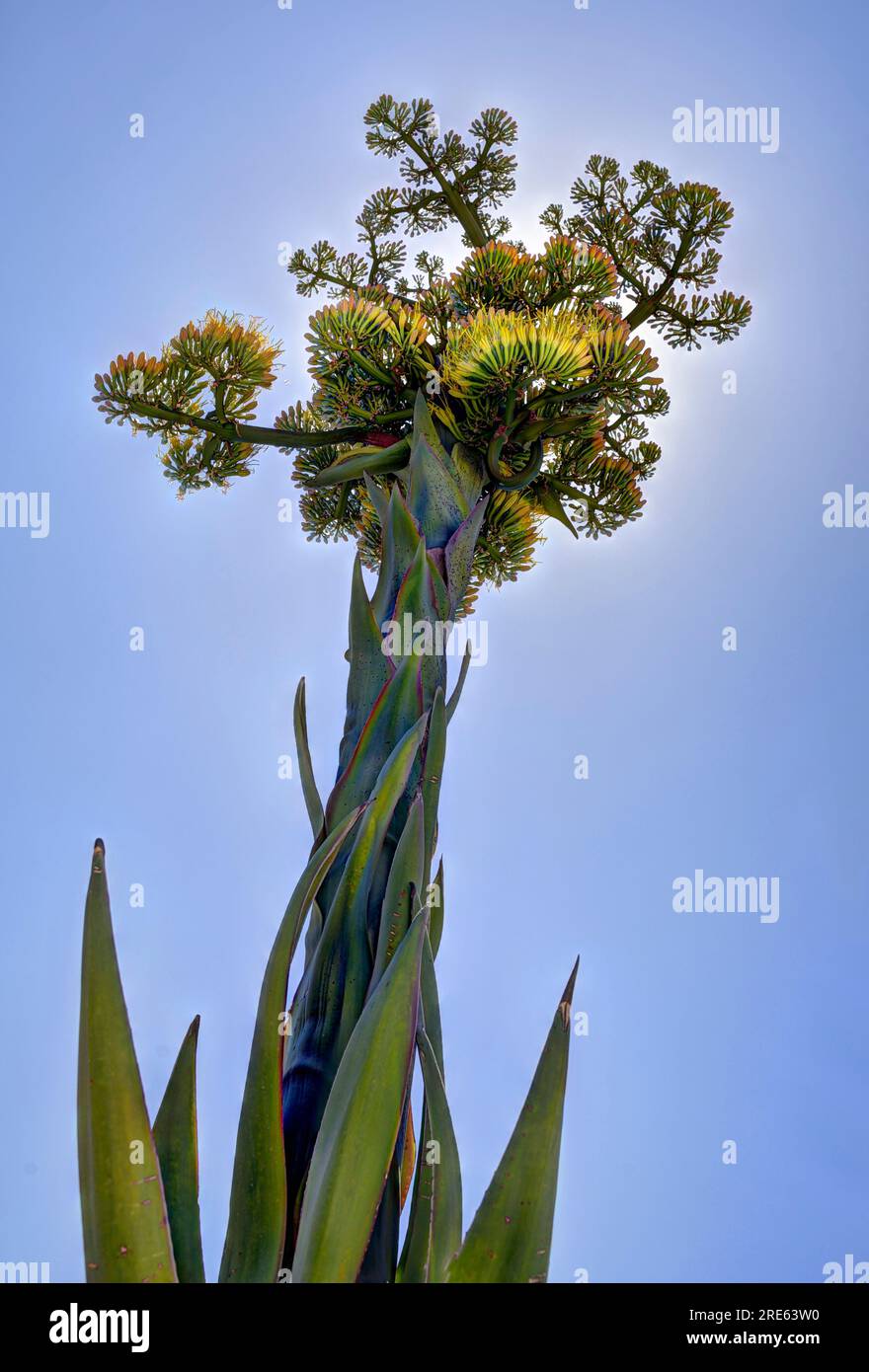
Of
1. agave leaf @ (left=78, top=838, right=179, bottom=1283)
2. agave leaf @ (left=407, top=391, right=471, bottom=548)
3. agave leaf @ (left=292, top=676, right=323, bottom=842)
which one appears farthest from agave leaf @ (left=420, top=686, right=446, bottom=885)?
agave leaf @ (left=78, top=838, right=179, bottom=1283)

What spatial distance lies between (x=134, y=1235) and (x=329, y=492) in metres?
2.27

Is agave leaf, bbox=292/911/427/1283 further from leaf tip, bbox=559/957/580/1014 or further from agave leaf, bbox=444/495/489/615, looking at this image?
agave leaf, bbox=444/495/489/615

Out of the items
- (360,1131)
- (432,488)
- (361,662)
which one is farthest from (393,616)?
(360,1131)

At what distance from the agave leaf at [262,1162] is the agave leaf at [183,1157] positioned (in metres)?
0.05

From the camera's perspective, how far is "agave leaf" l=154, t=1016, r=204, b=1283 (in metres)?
1.24

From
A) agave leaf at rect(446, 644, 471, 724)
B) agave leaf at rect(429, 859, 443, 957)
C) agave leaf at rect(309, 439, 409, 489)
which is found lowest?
agave leaf at rect(429, 859, 443, 957)

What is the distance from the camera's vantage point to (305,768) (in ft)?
6.09

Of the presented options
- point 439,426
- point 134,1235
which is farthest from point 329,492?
point 134,1235

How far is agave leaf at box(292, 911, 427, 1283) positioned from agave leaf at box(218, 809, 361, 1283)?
0.07 metres

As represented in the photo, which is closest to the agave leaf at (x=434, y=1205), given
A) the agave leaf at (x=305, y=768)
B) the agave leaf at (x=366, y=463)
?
the agave leaf at (x=305, y=768)

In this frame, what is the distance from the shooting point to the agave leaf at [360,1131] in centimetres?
117

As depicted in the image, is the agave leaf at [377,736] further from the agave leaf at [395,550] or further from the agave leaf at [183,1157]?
the agave leaf at [183,1157]

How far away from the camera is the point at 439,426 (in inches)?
97.1
